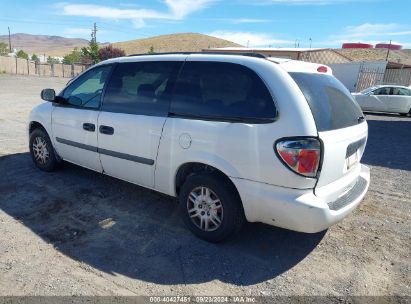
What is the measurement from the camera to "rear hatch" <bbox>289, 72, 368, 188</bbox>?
9.99ft

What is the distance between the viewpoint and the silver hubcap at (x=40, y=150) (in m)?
5.38

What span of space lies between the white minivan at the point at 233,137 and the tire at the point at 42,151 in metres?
1.17

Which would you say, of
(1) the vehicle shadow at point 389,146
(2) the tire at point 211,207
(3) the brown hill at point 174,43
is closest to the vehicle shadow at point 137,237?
(2) the tire at point 211,207

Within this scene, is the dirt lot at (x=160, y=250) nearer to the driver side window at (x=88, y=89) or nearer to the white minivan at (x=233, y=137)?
the white minivan at (x=233, y=137)

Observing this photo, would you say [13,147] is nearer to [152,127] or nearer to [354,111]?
[152,127]

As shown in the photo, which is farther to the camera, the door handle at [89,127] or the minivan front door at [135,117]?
the door handle at [89,127]

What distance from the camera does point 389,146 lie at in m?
8.83

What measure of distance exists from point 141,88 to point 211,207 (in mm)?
1581

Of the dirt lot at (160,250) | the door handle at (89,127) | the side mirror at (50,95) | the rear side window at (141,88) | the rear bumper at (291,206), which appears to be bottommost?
the dirt lot at (160,250)

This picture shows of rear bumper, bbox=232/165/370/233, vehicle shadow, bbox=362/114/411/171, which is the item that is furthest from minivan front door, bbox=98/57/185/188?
vehicle shadow, bbox=362/114/411/171

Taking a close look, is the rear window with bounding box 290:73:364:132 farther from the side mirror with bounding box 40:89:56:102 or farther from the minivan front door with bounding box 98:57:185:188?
the side mirror with bounding box 40:89:56:102

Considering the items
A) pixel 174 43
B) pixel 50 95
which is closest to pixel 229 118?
pixel 50 95

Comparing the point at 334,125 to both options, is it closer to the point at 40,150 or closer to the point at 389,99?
the point at 40,150

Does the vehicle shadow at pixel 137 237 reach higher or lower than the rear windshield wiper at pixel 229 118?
lower
